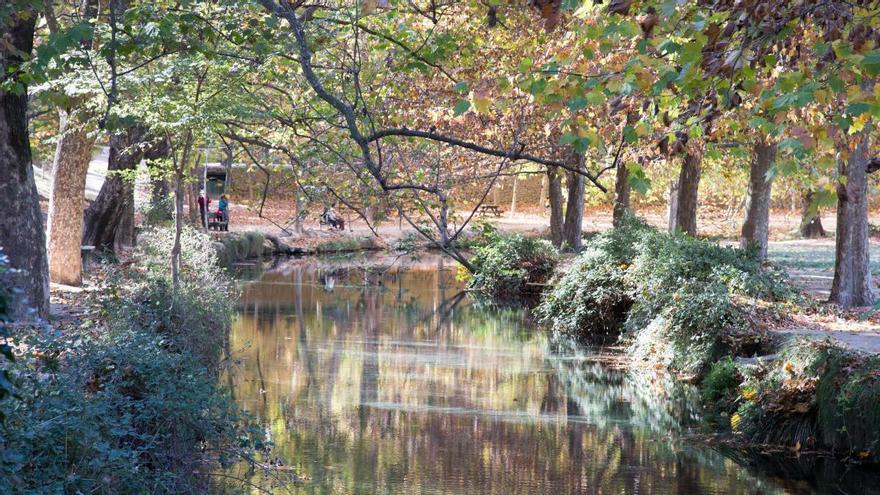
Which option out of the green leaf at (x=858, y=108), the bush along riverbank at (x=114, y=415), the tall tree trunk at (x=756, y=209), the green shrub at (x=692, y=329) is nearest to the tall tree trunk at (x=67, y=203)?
the bush along riverbank at (x=114, y=415)

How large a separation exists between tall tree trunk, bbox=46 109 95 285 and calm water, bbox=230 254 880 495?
123 inches

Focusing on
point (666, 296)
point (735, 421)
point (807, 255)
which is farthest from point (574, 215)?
point (735, 421)

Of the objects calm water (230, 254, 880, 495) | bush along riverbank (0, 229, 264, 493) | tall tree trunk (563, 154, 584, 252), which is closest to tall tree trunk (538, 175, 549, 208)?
tall tree trunk (563, 154, 584, 252)

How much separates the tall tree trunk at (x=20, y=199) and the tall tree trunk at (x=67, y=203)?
442 cm

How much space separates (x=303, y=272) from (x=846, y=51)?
2674 cm

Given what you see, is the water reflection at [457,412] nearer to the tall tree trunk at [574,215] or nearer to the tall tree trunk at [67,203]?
the tall tree trunk at [67,203]

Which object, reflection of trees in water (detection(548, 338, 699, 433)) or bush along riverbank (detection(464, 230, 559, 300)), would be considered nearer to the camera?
reflection of trees in water (detection(548, 338, 699, 433))

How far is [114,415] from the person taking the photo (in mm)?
7254

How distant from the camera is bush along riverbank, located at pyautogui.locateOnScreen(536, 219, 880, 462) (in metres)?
10.8

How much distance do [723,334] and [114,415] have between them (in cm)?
926

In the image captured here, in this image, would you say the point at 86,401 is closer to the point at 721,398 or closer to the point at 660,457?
the point at 660,457

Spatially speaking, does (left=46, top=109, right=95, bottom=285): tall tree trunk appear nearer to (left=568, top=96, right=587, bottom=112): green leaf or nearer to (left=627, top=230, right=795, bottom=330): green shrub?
(left=627, top=230, right=795, bottom=330): green shrub

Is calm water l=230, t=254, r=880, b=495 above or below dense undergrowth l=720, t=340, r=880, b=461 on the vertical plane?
below

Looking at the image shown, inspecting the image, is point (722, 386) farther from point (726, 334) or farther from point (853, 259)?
point (853, 259)
